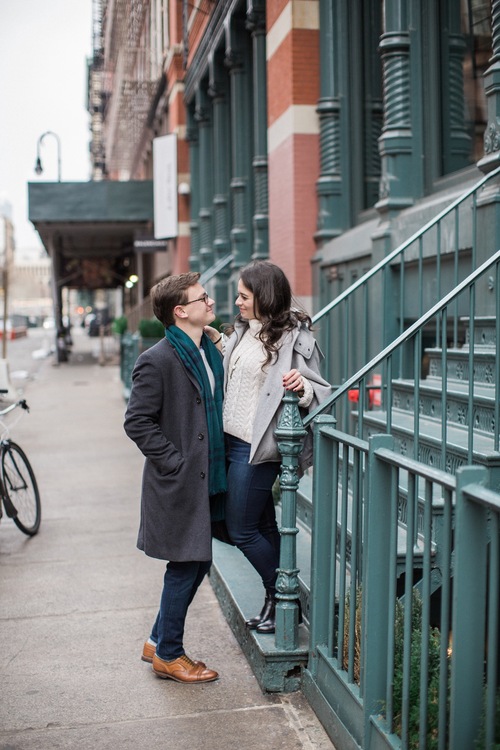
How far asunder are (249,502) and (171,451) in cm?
46

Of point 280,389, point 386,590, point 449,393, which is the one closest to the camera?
point 386,590

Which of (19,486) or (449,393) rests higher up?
(449,393)

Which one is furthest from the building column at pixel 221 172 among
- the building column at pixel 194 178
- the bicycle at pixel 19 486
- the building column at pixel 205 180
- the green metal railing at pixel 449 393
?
the green metal railing at pixel 449 393

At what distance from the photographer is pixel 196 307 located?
423 cm

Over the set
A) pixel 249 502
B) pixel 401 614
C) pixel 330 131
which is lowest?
pixel 401 614

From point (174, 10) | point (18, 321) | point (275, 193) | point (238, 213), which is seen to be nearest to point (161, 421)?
point (275, 193)

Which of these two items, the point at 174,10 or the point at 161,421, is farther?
the point at 174,10

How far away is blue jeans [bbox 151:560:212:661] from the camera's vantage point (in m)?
4.29

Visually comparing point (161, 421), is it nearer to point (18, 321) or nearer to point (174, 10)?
point (174, 10)

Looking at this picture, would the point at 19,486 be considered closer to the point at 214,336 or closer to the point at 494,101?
the point at 214,336

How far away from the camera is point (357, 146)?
9.78 metres

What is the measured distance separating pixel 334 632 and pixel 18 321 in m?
71.4

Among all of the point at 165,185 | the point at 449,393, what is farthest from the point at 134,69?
the point at 449,393

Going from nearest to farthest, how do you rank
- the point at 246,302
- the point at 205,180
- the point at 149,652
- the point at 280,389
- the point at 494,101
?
the point at 280,389
the point at 246,302
the point at 149,652
the point at 494,101
the point at 205,180
